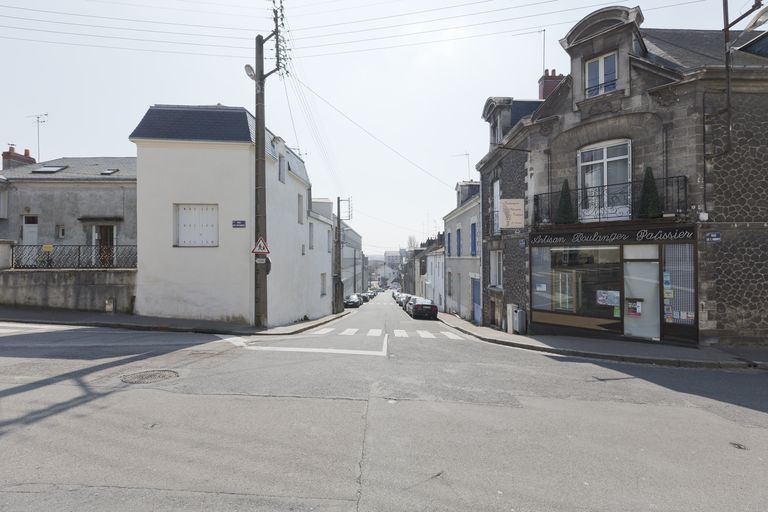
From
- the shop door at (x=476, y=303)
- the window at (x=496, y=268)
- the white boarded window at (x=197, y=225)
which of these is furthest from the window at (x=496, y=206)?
the white boarded window at (x=197, y=225)

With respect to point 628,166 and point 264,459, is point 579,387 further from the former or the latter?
point 628,166

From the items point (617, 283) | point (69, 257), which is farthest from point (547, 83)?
point (69, 257)

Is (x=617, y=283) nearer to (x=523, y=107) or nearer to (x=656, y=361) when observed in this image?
(x=656, y=361)

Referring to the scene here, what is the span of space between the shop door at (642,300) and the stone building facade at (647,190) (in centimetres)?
3

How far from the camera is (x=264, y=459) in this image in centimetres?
398

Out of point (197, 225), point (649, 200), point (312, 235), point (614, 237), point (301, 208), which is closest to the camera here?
point (649, 200)

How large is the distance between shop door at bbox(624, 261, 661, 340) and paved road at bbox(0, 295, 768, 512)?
3.69 metres

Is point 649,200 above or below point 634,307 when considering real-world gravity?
above

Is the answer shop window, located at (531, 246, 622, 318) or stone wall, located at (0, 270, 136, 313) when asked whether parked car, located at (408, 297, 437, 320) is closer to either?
shop window, located at (531, 246, 622, 318)

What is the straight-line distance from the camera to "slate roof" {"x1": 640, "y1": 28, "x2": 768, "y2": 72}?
1154 centimetres

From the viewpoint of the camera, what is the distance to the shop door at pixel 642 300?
1175 cm

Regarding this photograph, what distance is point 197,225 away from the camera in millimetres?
13750

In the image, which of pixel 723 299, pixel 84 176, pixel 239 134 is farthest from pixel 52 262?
pixel 723 299

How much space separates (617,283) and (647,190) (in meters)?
2.98
